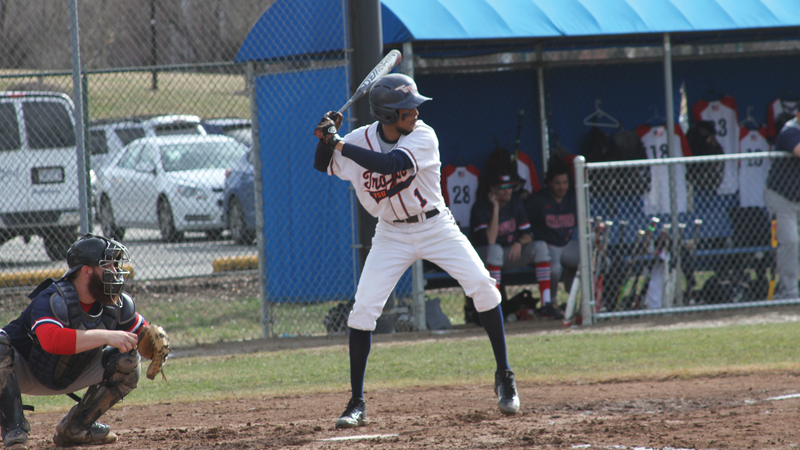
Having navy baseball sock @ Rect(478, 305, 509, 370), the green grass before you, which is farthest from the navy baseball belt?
the green grass

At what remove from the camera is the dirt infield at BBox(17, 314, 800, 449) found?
402 cm

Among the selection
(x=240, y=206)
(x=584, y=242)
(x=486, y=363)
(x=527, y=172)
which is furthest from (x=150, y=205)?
(x=486, y=363)

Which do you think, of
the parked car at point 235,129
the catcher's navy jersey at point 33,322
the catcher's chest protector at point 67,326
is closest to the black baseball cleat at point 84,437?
the catcher's chest protector at point 67,326

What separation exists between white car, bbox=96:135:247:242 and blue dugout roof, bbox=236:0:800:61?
3.56 metres

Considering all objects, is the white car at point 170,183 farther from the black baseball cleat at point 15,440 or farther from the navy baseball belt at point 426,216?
the black baseball cleat at point 15,440

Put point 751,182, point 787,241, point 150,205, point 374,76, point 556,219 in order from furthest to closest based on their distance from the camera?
1. point 150,205
2. point 751,182
3. point 556,219
4. point 787,241
5. point 374,76

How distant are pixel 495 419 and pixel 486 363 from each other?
1.70 meters

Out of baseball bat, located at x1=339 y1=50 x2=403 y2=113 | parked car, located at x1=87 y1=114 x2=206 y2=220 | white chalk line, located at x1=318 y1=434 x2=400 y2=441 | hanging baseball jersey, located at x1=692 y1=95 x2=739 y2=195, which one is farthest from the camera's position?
parked car, located at x1=87 y1=114 x2=206 y2=220

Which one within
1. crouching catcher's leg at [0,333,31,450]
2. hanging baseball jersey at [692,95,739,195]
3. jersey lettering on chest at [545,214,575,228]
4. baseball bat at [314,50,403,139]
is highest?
hanging baseball jersey at [692,95,739,195]

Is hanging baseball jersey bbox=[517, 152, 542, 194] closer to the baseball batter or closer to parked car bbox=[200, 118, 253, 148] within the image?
parked car bbox=[200, 118, 253, 148]

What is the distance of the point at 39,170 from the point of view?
9883 millimetres

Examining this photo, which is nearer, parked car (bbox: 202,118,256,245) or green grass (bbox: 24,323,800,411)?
green grass (bbox: 24,323,800,411)

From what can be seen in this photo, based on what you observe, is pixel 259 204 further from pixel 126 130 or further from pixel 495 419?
pixel 126 130

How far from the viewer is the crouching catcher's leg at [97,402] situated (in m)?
4.17
